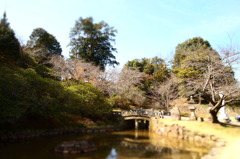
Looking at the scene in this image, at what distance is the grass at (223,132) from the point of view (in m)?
10.9

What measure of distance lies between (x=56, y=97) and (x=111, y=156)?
10807 mm

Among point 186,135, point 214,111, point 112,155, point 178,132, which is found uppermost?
point 214,111

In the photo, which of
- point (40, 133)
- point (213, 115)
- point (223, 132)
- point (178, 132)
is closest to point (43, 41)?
point (40, 133)

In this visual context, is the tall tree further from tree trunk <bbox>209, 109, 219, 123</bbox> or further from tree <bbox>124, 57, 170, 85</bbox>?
tree trunk <bbox>209, 109, 219, 123</bbox>

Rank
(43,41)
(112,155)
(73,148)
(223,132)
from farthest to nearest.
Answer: (43,41)
(223,132)
(73,148)
(112,155)

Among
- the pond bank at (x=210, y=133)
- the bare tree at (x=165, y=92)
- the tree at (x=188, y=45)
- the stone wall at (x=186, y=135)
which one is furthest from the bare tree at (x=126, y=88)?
the pond bank at (x=210, y=133)

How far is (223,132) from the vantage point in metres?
15.2

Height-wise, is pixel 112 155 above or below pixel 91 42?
below

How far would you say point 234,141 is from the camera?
13.2m

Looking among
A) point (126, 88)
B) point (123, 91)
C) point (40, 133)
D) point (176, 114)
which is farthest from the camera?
point (126, 88)

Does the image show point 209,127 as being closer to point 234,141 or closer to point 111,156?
point 234,141

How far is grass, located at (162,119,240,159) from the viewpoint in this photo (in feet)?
35.8

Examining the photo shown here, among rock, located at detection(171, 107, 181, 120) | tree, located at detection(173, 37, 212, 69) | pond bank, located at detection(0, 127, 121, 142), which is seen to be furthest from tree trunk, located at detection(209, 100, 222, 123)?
tree, located at detection(173, 37, 212, 69)

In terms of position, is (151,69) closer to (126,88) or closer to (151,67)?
(151,67)
